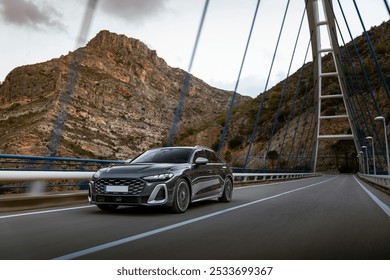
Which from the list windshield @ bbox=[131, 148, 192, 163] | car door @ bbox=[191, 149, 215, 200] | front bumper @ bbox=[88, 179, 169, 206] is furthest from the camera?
windshield @ bbox=[131, 148, 192, 163]

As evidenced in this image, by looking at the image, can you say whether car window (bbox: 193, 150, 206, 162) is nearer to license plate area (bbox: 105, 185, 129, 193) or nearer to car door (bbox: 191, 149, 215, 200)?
car door (bbox: 191, 149, 215, 200)

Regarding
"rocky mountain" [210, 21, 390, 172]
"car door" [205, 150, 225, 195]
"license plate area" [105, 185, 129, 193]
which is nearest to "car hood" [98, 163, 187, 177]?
"license plate area" [105, 185, 129, 193]

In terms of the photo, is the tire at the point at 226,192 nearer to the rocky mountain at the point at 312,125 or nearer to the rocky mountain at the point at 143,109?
the rocky mountain at the point at 143,109

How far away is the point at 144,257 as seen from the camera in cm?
455

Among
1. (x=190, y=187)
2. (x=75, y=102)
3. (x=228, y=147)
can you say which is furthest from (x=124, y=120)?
(x=190, y=187)

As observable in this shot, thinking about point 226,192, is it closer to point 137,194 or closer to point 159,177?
point 159,177

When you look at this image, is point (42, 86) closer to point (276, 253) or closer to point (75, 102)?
point (75, 102)

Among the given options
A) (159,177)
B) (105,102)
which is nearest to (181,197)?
(159,177)

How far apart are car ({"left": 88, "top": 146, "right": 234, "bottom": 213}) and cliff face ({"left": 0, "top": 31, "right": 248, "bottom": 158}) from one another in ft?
271

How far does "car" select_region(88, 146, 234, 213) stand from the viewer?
820 centimetres

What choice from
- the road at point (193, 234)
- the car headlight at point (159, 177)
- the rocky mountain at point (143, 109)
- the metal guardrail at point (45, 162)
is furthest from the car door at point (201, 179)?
the rocky mountain at point (143, 109)

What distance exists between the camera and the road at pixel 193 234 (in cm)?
483

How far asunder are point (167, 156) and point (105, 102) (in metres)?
129

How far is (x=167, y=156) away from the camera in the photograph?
9.95 m
